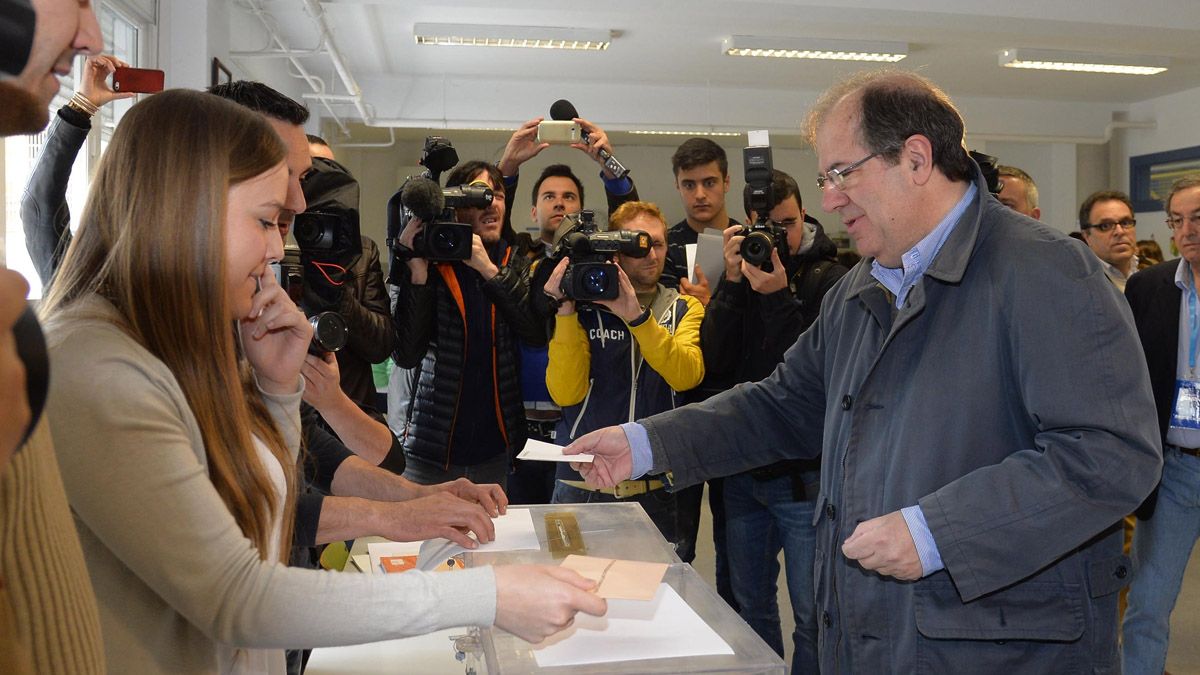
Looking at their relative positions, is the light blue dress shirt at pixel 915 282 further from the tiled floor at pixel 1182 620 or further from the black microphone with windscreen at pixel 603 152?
the tiled floor at pixel 1182 620

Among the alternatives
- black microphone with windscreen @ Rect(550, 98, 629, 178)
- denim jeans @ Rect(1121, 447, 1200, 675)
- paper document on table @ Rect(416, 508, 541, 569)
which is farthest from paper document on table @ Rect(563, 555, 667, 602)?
denim jeans @ Rect(1121, 447, 1200, 675)

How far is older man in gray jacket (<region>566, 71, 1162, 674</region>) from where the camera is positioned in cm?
130

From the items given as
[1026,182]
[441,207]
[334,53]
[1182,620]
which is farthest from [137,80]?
[334,53]

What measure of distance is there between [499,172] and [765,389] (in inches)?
55.5

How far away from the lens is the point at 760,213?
2643mm

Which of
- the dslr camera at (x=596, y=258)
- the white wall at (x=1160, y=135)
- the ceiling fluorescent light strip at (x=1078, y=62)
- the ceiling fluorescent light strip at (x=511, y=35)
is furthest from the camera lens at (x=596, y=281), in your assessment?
the white wall at (x=1160, y=135)

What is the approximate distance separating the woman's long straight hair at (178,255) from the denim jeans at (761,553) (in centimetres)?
178

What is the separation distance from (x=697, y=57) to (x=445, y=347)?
17.6 feet

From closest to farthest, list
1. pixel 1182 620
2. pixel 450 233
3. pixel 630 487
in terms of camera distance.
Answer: pixel 630 487 < pixel 450 233 < pixel 1182 620

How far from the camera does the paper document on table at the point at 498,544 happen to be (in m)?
1.46

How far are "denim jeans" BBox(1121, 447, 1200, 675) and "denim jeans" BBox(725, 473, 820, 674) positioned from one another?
1068 mm

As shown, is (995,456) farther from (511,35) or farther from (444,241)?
(511,35)

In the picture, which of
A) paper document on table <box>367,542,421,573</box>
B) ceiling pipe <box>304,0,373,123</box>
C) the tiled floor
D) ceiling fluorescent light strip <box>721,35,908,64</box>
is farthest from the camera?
ceiling fluorescent light strip <box>721,35,908,64</box>

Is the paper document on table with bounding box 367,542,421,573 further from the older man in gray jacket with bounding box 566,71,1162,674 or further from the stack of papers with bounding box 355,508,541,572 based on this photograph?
the older man in gray jacket with bounding box 566,71,1162,674
